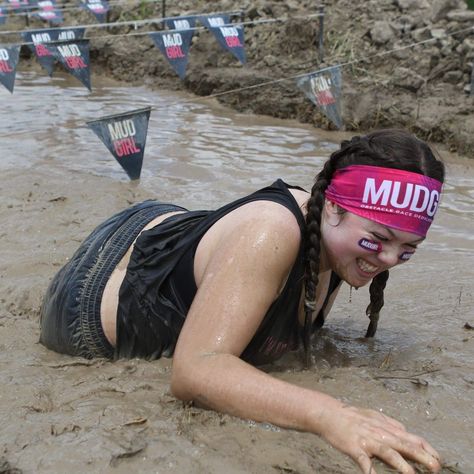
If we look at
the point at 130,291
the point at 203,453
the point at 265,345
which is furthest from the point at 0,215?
the point at 203,453

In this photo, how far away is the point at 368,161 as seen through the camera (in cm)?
235

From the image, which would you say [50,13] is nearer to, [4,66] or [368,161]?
[4,66]

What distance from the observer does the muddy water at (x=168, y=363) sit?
6.74ft

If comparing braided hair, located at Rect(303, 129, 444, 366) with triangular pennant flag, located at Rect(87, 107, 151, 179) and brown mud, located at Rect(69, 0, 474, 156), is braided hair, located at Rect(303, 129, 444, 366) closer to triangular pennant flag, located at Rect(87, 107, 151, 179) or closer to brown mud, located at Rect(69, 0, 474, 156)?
triangular pennant flag, located at Rect(87, 107, 151, 179)

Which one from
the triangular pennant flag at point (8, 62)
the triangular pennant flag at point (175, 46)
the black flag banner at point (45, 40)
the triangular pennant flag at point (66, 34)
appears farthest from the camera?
the triangular pennant flag at point (66, 34)

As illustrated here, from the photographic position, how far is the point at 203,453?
2.03 m

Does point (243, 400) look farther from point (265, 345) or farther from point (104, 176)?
point (104, 176)

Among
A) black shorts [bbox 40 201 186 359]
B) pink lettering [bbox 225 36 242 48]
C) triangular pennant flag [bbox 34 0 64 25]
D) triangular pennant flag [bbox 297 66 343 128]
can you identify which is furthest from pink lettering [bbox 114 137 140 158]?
triangular pennant flag [bbox 34 0 64 25]

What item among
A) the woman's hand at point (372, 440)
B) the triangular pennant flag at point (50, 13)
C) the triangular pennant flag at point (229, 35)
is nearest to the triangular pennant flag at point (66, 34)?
the triangular pennant flag at point (50, 13)

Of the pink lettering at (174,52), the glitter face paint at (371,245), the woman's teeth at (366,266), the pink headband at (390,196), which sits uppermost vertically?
the pink headband at (390,196)

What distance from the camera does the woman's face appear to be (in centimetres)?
235

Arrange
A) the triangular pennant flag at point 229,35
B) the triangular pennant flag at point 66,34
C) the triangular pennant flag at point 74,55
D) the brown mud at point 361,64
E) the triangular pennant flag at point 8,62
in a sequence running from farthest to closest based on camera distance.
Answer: the triangular pennant flag at point 66,34 → the triangular pennant flag at point 229,35 → the triangular pennant flag at point 8,62 → the triangular pennant flag at point 74,55 → the brown mud at point 361,64

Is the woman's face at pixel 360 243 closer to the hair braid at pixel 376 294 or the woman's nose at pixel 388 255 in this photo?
the woman's nose at pixel 388 255

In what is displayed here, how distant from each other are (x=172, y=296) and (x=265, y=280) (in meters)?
0.52
